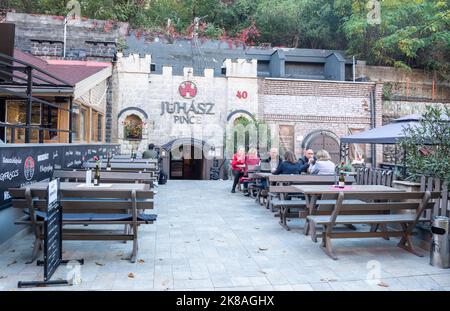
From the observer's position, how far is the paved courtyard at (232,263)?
3867 mm

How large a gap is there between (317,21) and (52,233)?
27.2 metres

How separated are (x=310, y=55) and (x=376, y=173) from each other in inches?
653

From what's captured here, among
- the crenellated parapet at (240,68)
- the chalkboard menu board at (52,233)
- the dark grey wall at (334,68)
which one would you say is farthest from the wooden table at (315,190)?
the dark grey wall at (334,68)

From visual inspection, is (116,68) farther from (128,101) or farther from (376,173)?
(376,173)

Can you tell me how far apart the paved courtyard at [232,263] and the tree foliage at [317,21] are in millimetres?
20281

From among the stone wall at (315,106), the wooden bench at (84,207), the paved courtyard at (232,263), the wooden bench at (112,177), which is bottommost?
the paved courtyard at (232,263)

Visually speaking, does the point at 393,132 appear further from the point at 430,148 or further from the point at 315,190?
the point at 315,190

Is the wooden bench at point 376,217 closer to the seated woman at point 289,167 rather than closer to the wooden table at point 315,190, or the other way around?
the wooden table at point 315,190

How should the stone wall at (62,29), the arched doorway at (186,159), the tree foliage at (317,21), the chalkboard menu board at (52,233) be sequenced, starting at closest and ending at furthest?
the chalkboard menu board at (52,233) < the arched doorway at (186,159) < the stone wall at (62,29) < the tree foliage at (317,21)

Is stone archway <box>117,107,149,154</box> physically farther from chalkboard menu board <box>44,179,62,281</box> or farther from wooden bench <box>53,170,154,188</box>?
chalkboard menu board <box>44,179,62,281</box>

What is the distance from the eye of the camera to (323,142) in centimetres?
1864

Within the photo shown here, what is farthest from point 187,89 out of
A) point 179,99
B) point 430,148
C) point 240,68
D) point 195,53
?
point 430,148

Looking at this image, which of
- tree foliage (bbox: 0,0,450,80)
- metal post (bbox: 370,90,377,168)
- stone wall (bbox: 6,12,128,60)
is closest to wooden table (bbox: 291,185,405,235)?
metal post (bbox: 370,90,377,168)
